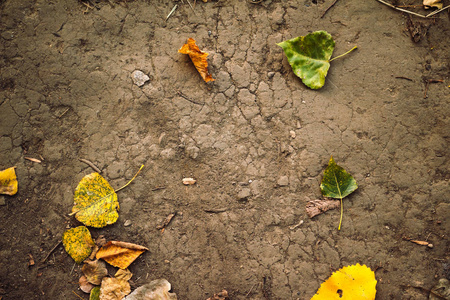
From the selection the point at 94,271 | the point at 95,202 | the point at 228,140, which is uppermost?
the point at 228,140

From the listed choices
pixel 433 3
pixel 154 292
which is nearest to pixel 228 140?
pixel 154 292

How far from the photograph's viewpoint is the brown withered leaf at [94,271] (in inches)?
77.0

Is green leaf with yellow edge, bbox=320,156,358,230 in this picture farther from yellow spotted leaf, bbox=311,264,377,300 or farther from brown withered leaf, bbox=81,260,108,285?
brown withered leaf, bbox=81,260,108,285

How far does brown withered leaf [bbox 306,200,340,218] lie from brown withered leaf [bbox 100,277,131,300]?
4.53ft

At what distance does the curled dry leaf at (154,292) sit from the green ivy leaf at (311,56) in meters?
1.75

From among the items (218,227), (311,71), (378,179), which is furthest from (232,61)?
(378,179)

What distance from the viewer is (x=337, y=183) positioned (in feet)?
6.51

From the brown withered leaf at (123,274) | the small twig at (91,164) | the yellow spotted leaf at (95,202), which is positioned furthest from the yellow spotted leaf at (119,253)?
the small twig at (91,164)

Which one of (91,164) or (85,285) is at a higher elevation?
(91,164)

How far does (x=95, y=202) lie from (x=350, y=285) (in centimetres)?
185

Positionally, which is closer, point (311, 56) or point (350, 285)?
point (350, 285)

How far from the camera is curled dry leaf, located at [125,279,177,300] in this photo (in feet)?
6.36

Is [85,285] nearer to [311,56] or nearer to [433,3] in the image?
[311,56]

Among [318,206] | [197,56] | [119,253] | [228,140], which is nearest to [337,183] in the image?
[318,206]
